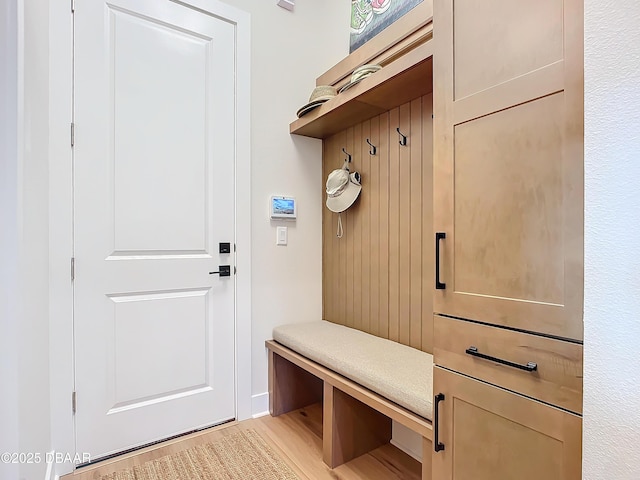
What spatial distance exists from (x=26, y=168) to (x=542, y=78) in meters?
1.64

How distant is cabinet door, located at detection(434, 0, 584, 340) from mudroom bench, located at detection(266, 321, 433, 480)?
17.8 inches

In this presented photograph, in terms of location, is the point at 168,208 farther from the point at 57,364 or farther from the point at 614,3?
the point at 614,3

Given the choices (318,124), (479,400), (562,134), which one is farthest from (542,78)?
(318,124)

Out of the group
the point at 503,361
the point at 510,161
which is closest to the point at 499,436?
the point at 503,361

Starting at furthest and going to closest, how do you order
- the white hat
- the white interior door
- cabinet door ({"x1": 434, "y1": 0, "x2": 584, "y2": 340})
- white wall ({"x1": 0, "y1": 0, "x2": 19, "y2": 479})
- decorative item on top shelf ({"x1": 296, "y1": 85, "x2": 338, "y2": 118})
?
the white hat → decorative item on top shelf ({"x1": 296, "y1": 85, "x2": 338, "y2": 118}) → the white interior door → white wall ({"x1": 0, "y1": 0, "x2": 19, "y2": 479}) → cabinet door ({"x1": 434, "y1": 0, "x2": 584, "y2": 340})

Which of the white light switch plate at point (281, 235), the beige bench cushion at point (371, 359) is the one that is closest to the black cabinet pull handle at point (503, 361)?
the beige bench cushion at point (371, 359)

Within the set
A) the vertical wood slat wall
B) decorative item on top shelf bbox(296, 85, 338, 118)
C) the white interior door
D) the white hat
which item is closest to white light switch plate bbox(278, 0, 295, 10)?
the white interior door

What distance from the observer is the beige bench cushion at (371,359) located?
1.37m

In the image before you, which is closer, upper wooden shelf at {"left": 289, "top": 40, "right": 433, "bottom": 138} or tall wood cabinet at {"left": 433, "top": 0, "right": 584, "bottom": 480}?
tall wood cabinet at {"left": 433, "top": 0, "right": 584, "bottom": 480}

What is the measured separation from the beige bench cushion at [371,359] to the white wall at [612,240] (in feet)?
2.20

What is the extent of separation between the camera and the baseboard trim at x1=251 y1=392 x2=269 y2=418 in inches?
88.2

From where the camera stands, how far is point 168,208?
6.47 feet

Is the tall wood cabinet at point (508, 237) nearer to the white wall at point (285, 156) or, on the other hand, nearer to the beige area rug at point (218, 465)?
the beige area rug at point (218, 465)

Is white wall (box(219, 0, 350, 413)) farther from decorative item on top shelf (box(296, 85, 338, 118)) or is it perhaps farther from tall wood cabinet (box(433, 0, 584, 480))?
tall wood cabinet (box(433, 0, 584, 480))
